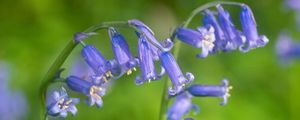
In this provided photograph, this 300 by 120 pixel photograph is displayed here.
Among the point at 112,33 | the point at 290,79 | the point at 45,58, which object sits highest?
the point at 45,58

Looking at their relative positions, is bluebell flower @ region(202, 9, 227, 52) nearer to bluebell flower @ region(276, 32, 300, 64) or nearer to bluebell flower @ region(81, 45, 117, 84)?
bluebell flower @ region(81, 45, 117, 84)

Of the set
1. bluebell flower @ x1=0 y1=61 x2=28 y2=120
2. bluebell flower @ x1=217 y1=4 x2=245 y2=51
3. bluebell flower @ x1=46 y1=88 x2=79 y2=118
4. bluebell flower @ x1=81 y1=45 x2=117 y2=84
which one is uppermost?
bluebell flower @ x1=0 y1=61 x2=28 y2=120

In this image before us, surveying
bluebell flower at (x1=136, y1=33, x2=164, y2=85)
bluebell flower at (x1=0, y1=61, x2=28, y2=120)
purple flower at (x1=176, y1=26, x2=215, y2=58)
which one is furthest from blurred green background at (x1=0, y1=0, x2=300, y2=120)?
bluebell flower at (x1=136, y1=33, x2=164, y2=85)

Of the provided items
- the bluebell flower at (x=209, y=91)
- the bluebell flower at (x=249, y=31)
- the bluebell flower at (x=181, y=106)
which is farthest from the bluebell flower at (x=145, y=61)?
the bluebell flower at (x=249, y=31)

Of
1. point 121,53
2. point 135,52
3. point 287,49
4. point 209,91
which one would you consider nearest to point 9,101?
point 135,52

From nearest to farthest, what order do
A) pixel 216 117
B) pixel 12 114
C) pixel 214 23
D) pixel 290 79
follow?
pixel 214 23, pixel 12 114, pixel 216 117, pixel 290 79

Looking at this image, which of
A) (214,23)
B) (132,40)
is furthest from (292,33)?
(214,23)

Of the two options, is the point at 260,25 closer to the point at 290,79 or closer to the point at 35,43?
the point at 290,79

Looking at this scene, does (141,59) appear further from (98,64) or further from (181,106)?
(181,106)
